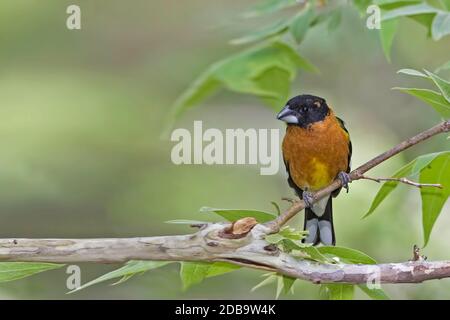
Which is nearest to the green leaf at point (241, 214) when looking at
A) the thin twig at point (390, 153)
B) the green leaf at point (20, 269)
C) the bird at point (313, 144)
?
the thin twig at point (390, 153)

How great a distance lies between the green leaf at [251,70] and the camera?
2.58 meters

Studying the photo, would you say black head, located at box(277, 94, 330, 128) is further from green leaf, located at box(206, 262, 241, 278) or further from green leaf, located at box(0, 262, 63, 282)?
green leaf, located at box(0, 262, 63, 282)

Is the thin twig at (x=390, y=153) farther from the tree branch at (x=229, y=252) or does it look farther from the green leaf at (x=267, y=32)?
the green leaf at (x=267, y=32)

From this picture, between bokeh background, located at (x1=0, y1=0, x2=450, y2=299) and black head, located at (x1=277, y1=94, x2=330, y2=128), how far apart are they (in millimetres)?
613

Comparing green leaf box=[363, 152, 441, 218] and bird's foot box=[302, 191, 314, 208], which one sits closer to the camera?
green leaf box=[363, 152, 441, 218]

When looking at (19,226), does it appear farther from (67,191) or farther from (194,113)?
(194,113)

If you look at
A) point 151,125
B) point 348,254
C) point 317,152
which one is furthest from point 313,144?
point 151,125

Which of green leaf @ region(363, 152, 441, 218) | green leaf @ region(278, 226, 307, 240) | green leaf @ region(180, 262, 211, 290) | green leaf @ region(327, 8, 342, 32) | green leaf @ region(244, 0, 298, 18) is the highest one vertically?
green leaf @ region(244, 0, 298, 18)

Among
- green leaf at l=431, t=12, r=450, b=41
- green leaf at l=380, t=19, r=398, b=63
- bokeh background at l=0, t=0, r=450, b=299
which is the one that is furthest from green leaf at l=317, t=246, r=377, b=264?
bokeh background at l=0, t=0, r=450, b=299

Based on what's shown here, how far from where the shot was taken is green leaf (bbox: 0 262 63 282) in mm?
1938

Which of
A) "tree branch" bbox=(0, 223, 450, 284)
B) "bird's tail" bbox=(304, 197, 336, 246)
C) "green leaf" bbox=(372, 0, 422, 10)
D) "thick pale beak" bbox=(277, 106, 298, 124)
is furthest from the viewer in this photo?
"bird's tail" bbox=(304, 197, 336, 246)

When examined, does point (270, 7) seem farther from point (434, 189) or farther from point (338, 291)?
point (338, 291)

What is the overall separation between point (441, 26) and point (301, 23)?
1.62ft

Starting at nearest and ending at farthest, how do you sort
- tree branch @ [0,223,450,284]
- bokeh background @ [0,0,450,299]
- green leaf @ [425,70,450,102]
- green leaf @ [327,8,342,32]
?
green leaf @ [425,70,450,102] < tree branch @ [0,223,450,284] < green leaf @ [327,8,342,32] < bokeh background @ [0,0,450,299]
